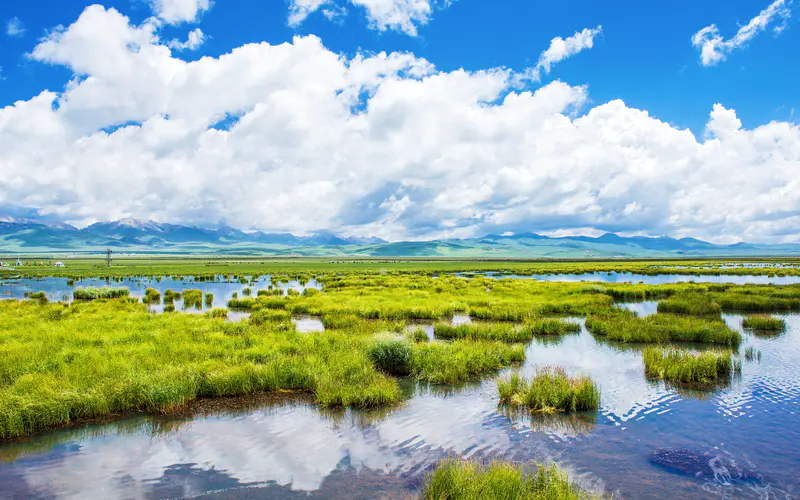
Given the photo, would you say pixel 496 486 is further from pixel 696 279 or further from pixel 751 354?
pixel 696 279

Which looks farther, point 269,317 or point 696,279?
point 696,279

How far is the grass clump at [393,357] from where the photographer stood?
16422 mm

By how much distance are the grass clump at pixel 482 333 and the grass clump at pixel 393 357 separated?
5.17 m

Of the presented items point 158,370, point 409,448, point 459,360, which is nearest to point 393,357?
point 459,360

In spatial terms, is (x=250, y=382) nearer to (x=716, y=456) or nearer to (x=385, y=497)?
(x=385, y=497)

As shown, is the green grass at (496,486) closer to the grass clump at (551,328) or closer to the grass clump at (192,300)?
the grass clump at (551,328)

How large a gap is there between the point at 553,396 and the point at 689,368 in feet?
19.9

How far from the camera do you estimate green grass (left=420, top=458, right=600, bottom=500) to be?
7449mm

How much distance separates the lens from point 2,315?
26953 millimetres

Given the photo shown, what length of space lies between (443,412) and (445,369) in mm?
3058

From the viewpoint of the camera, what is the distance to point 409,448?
1029 centimetres

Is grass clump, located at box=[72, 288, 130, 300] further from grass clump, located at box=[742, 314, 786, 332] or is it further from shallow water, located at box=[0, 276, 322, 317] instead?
grass clump, located at box=[742, 314, 786, 332]

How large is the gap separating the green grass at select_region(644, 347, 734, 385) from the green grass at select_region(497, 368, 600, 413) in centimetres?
399

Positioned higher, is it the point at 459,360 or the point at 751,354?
the point at 459,360
